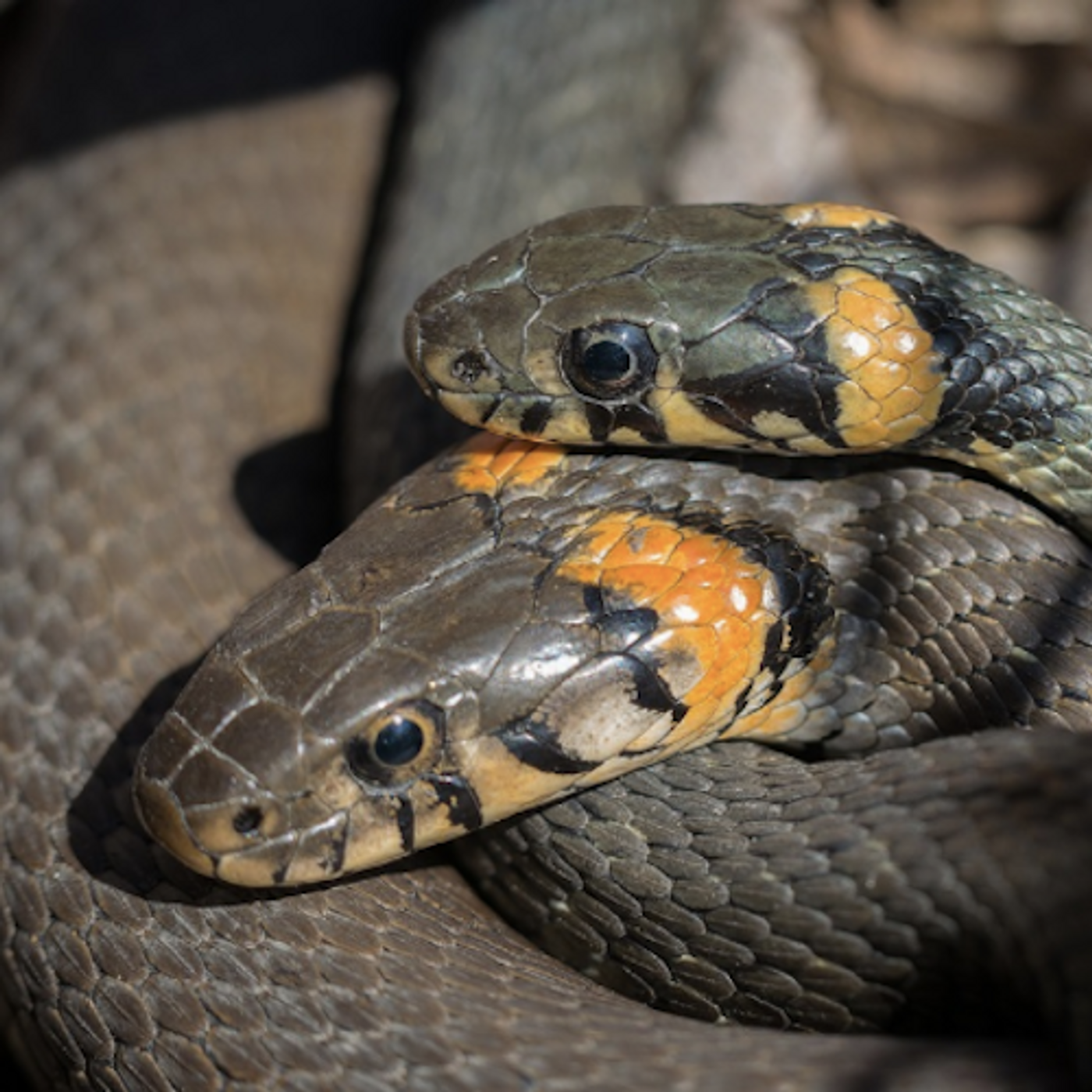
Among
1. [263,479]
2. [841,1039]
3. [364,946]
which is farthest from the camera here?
[263,479]

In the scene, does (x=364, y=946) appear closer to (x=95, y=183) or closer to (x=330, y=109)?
(x=95, y=183)

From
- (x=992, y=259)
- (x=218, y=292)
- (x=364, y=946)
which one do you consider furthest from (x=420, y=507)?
(x=992, y=259)

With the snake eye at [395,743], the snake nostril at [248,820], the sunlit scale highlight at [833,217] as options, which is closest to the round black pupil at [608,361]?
the sunlit scale highlight at [833,217]

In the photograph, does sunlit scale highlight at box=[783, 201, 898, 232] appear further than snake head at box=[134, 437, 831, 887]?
Yes

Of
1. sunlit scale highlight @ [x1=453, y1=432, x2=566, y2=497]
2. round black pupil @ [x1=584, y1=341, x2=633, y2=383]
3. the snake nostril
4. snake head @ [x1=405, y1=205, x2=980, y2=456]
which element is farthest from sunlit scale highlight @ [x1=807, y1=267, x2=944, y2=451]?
the snake nostril

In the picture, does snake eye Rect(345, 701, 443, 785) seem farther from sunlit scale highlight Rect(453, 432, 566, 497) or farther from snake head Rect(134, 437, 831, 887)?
sunlit scale highlight Rect(453, 432, 566, 497)

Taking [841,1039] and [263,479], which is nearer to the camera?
[841,1039]
